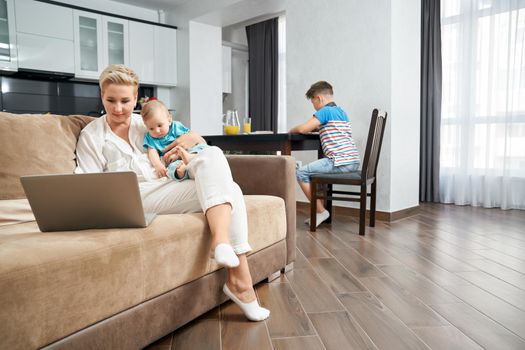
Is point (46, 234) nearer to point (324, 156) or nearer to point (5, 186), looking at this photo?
point (5, 186)

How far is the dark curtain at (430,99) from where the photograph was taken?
4.32m

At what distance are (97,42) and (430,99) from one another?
3928mm

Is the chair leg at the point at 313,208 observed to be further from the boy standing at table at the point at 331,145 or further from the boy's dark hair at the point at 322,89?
the boy's dark hair at the point at 322,89

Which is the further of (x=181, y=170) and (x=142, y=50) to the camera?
(x=142, y=50)

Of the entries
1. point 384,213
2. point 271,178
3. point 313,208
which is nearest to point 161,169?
point 271,178

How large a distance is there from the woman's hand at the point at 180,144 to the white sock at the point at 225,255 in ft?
1.70

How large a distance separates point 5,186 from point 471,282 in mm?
→ 1932

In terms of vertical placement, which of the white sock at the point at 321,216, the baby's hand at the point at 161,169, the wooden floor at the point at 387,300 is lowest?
the wooden floor at the point at 387,300

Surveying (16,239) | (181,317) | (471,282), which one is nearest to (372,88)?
(471,282)

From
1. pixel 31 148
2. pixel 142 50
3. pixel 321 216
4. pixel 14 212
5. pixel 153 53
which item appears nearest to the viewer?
pixel 14 212

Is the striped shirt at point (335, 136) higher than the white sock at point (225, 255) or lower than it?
higher

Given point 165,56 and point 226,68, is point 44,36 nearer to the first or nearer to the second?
point 165,56

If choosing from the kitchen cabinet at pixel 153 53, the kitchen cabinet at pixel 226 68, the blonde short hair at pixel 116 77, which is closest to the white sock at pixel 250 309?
the blonde short hair at pixel 116 77

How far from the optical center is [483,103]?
4027 mm
